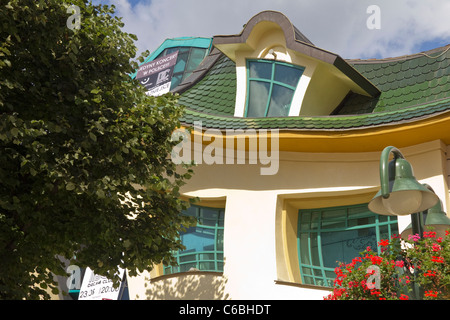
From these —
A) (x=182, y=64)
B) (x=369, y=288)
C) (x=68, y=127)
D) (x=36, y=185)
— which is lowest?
(x=369, y=288)

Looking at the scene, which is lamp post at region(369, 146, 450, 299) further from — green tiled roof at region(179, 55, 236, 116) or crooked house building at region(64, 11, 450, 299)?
green tiled roof at region(179, 55, 236, 116)

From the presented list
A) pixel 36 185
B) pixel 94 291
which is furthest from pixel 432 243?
pixel 94 291

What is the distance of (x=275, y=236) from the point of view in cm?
1361

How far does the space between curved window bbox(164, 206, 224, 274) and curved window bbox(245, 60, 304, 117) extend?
9.89ft

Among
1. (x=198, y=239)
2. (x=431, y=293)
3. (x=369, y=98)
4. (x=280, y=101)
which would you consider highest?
(x=369, y=98)

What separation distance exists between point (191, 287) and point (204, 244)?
4.19ft

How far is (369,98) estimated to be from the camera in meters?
15.6

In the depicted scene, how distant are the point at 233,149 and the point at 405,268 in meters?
7.21

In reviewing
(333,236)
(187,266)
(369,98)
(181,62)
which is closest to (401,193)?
(333,236)

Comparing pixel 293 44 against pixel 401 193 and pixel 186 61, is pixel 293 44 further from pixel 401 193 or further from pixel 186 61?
pixel 186 61

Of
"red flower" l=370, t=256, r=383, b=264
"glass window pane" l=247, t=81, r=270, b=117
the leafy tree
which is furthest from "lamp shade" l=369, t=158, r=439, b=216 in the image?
"glass window pane" l=247, t=81, r=270, b=117

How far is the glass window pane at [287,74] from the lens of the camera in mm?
15305

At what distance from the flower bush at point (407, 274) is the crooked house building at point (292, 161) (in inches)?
188

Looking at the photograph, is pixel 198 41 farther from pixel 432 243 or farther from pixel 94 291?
pixel 432 243
